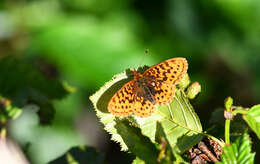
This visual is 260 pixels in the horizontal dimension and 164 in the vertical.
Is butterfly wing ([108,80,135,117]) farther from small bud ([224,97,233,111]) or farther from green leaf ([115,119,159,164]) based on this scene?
small bud ([224,97,233,111])

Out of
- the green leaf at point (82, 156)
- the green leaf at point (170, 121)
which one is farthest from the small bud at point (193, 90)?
the green leaf at point (82, 156)

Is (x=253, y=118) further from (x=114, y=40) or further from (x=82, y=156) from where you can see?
(x=114, y=40)

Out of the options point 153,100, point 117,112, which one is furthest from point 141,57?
point 117,112

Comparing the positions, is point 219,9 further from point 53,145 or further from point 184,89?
point 184,89

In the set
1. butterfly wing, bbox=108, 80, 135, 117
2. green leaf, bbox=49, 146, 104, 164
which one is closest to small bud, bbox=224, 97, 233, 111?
butterfly wing, bbox=108, 80, 135, 117

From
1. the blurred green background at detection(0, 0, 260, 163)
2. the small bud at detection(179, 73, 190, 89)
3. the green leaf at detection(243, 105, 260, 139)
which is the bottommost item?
the green leaf at detection(243, 105, 260, 139)

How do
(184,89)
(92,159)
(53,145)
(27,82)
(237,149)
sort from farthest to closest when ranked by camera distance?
(53,145), (27,82), (92,159), (184,89), (237,149)

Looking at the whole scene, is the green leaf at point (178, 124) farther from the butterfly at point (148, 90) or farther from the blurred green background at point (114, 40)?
the blurred green background at point (114, 40)

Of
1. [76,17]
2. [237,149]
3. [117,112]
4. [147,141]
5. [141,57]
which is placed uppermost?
[76,17]
